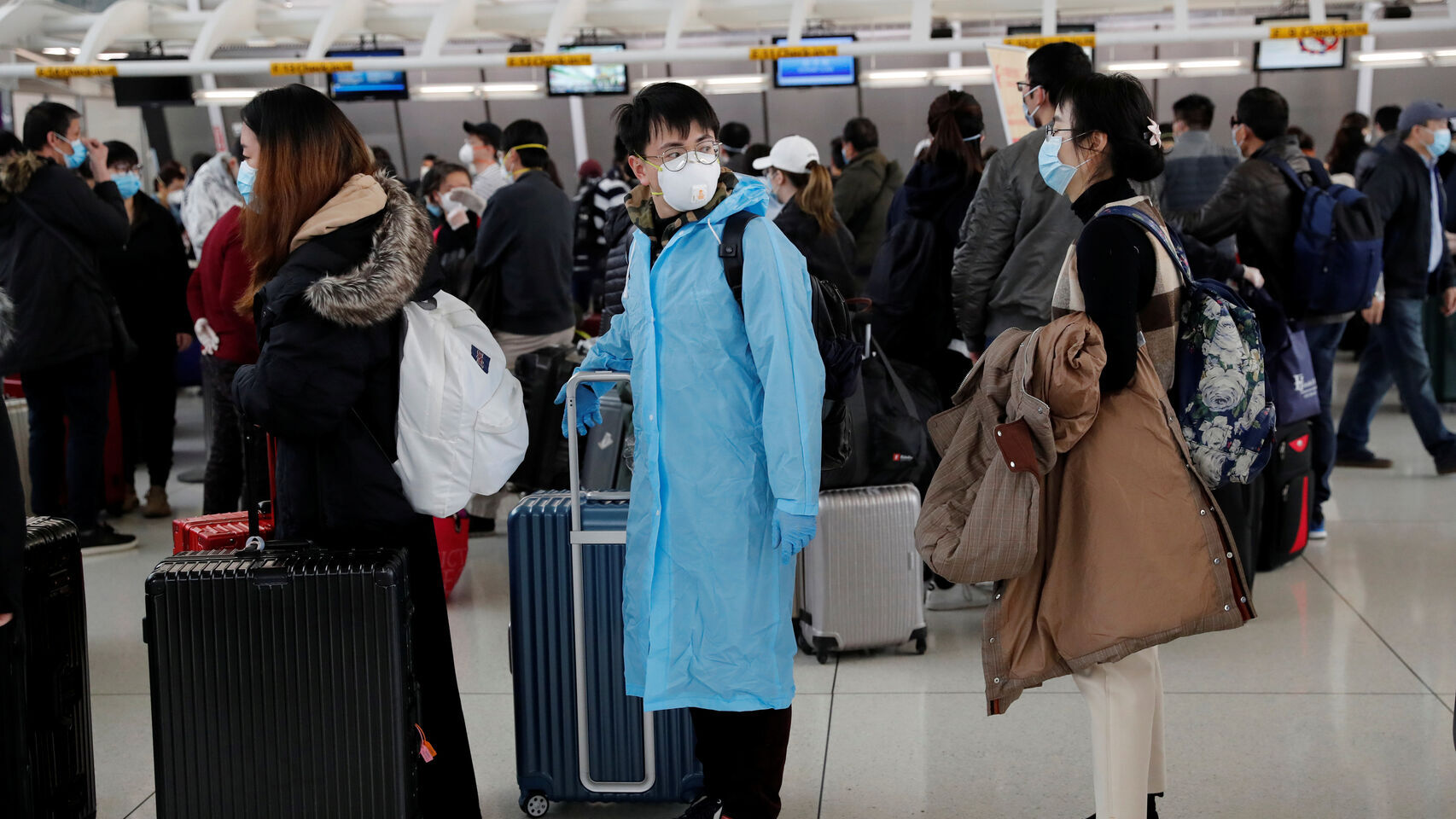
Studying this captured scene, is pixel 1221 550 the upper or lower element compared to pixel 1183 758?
upper

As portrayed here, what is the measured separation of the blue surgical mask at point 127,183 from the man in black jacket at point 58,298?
1064mm

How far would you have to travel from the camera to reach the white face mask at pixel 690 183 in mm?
2471

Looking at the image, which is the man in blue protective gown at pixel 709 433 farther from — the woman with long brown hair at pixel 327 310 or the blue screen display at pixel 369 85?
the blue screen display at pixel 369 85

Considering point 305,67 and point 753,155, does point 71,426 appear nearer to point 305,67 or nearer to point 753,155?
point 753,155

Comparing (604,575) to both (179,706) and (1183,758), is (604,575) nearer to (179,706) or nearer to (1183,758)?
(179,706)

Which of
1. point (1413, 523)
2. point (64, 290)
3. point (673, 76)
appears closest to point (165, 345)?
point (64, 290)

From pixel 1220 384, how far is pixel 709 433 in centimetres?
103

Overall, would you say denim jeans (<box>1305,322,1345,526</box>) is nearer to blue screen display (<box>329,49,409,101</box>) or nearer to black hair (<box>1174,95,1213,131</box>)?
black hair (<box>1174,95,1213,131</box>)

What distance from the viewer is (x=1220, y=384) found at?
2.50 metres

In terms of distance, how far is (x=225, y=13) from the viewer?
435 inches

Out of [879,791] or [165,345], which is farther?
[165,345]

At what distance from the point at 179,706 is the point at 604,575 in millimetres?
928

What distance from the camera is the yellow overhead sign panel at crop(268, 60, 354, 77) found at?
10070 mm

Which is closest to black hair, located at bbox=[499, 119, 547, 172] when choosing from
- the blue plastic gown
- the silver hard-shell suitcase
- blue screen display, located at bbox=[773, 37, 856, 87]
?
the silver hard-shell suitcase
